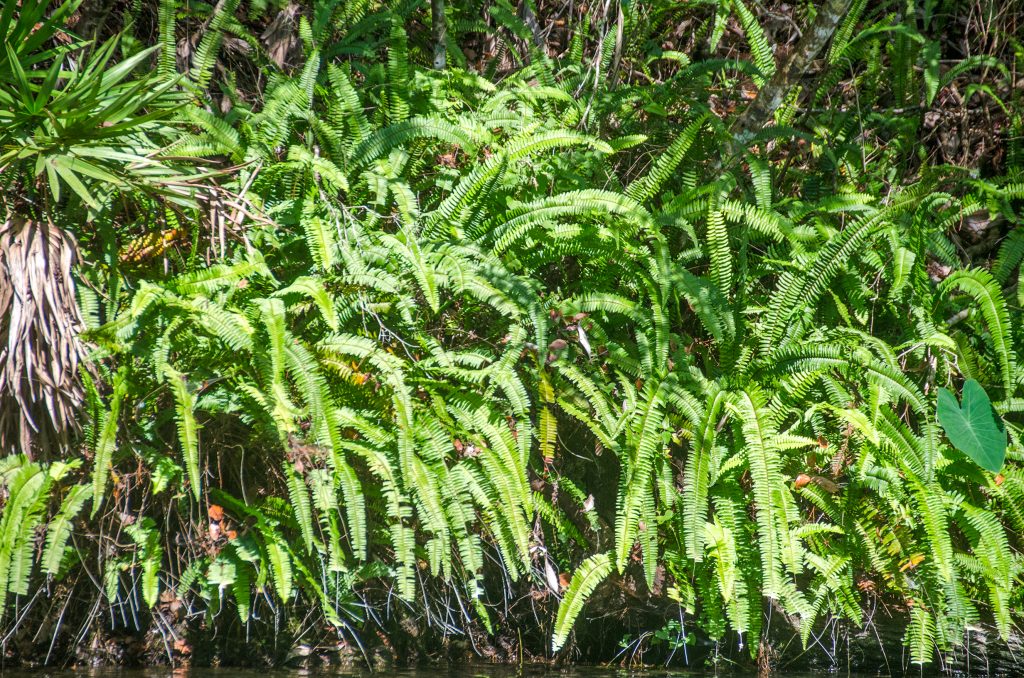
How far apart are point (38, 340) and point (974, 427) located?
3.16m

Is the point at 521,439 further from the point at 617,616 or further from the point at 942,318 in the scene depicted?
the point at 942,318

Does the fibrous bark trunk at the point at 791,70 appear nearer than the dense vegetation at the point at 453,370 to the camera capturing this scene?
No

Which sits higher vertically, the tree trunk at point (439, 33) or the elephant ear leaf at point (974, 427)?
the tree trunk at point (439, 33)

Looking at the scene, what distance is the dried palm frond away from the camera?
247 centimetres

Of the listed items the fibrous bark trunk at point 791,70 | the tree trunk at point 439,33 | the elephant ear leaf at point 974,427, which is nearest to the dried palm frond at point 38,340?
the tree trunk at point 439,33

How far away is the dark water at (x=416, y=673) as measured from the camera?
9.32 ft

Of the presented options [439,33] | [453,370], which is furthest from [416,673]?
[439,33]

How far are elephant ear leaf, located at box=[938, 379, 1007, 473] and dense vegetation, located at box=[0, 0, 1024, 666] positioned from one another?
0.01 metres

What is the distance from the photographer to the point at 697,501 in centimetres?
271

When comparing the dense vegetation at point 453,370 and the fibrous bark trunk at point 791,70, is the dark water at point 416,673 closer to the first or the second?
the dense vegetation at point 453,370

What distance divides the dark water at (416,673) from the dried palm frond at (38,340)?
2.76 ft

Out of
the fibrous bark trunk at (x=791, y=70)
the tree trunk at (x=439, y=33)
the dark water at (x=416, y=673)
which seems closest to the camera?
the dark water at (x=416, y=673)

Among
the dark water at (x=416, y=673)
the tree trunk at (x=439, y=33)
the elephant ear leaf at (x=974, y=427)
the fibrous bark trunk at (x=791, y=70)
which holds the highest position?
the tree trunk at (x=439, y=33)

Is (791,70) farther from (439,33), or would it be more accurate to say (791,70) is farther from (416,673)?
(416,673)
